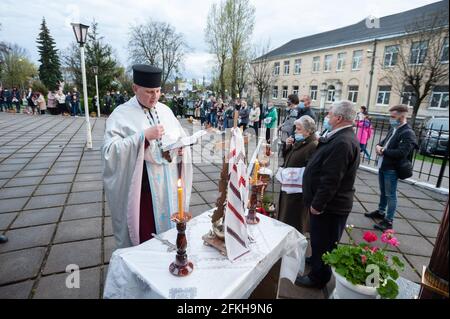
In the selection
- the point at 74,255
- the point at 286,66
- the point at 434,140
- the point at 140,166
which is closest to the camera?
the point at 140,166

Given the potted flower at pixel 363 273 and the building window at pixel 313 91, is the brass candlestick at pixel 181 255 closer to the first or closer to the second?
the potted flower at pixel 363 273

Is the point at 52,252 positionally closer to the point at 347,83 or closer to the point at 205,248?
the point at 205,248

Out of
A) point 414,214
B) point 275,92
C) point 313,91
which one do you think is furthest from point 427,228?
point 275,92

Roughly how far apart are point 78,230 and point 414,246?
4.74 meters

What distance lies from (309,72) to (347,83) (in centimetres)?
631

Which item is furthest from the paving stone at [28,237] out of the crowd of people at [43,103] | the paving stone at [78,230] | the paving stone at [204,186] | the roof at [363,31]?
the roof at [363,31]

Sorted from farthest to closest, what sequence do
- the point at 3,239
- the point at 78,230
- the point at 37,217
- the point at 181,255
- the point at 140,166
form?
the point at 37,217 → the point at 78,230 → the point at 3,239 → the point at 140,166 → the point at 181,255

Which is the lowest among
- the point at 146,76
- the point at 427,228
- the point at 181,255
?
the point at 427,228

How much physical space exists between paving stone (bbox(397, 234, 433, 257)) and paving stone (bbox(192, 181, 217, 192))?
3.29 meters

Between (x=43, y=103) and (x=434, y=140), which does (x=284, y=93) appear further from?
(x=434, y=140)

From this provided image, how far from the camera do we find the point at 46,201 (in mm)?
4418

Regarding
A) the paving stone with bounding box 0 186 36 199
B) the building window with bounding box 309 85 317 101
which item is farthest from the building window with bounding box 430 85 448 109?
the paving stone with bounding box 0 186 36 199

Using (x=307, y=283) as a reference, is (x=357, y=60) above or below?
above

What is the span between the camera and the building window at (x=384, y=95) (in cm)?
2467
